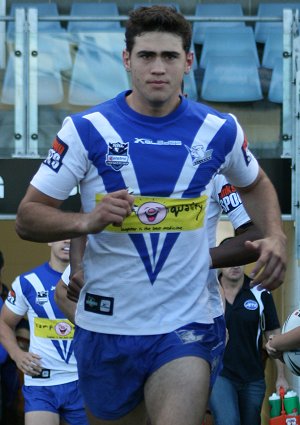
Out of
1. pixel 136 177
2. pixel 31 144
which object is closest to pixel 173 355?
pixel 136 177

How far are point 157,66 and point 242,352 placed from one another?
5674 millimetres

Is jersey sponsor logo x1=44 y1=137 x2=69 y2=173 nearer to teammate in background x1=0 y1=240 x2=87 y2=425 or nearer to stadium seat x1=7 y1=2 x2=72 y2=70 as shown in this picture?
teammate in background x1=0 y1=240 x2=87 y2=425

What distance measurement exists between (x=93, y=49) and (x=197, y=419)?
7020 millimetres

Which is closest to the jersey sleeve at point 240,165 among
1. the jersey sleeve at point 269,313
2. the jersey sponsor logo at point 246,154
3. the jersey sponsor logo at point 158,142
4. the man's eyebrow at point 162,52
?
the jersey sponsor logo at point 246,154

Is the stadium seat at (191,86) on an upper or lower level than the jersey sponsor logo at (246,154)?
lower

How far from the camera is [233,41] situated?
11.4 meters

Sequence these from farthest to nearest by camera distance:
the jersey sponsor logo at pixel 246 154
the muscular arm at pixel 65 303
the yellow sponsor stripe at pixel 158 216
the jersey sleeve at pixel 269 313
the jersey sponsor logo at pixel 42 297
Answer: the jersey sleeve at pixel 269 313
the jersey sponsor logo at pixel 42 297
the muscular arm at pixel 65 303
the jersey sponsor logo at pixel 246 154
the yellow sponsor stripe at pixel 158 216

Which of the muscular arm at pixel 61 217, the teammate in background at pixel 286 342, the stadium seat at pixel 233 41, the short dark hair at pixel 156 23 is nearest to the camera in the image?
the muscular arm at pixel 61 217

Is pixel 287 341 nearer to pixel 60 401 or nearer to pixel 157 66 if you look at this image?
pixel 157 66

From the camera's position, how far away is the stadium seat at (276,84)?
11250 millimetres

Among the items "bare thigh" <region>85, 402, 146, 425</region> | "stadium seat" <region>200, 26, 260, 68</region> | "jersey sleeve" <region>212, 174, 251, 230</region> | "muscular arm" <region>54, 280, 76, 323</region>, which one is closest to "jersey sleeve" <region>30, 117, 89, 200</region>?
"bare thigh" <region>85, 402, 146, 425</region>

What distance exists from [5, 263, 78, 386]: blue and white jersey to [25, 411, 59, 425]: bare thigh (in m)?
0.27

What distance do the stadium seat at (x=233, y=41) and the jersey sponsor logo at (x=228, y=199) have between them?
4784 mm

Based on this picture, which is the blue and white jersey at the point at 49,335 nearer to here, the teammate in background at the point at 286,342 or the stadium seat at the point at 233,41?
the teammate in background at the point at 286,342
